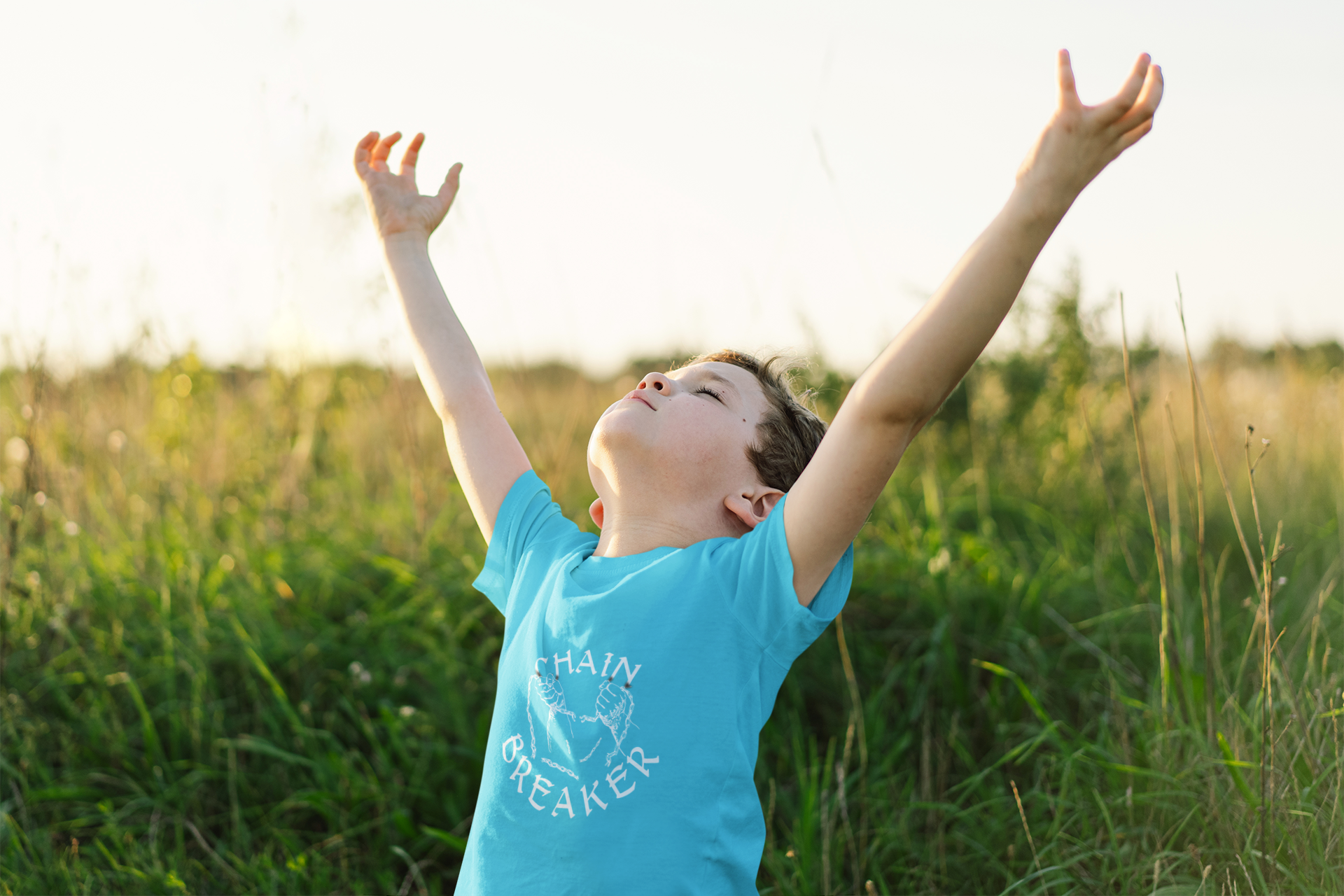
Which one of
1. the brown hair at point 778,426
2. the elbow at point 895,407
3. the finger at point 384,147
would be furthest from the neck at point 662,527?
the finger at point 384,147

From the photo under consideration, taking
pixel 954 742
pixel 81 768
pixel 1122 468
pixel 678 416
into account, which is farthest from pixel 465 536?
pixel 1122 468

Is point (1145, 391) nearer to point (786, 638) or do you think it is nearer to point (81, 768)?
point (786, 638)

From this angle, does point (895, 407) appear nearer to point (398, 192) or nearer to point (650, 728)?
point (650, 728)

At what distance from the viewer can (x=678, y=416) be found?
155cm

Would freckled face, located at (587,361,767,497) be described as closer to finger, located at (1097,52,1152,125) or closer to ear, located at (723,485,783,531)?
ear, located at (723,485,783,531)

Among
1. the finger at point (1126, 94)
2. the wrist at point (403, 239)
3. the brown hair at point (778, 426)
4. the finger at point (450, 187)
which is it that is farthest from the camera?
the finger at point (450, 187)

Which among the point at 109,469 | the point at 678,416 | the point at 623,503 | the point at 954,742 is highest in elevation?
the point at 109,469

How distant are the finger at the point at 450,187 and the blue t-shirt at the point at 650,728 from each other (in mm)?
1045

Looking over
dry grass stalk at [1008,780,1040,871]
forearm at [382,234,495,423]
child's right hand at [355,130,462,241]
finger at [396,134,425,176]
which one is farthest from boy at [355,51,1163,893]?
finger at [396,134,425,176]

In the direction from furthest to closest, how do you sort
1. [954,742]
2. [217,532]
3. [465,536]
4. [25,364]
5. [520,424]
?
1. [520,424]
2. [217,532]
3. [465,536]
4. [25,364]
5. [954,742]

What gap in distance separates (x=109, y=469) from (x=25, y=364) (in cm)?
92

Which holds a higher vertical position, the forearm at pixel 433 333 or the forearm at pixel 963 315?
the forearm at pixel 433 333

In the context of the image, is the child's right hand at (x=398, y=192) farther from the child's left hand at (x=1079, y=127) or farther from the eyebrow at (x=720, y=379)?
the child's left hand at (x=1079, y=127)

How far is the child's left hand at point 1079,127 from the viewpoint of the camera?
1.11 meters
